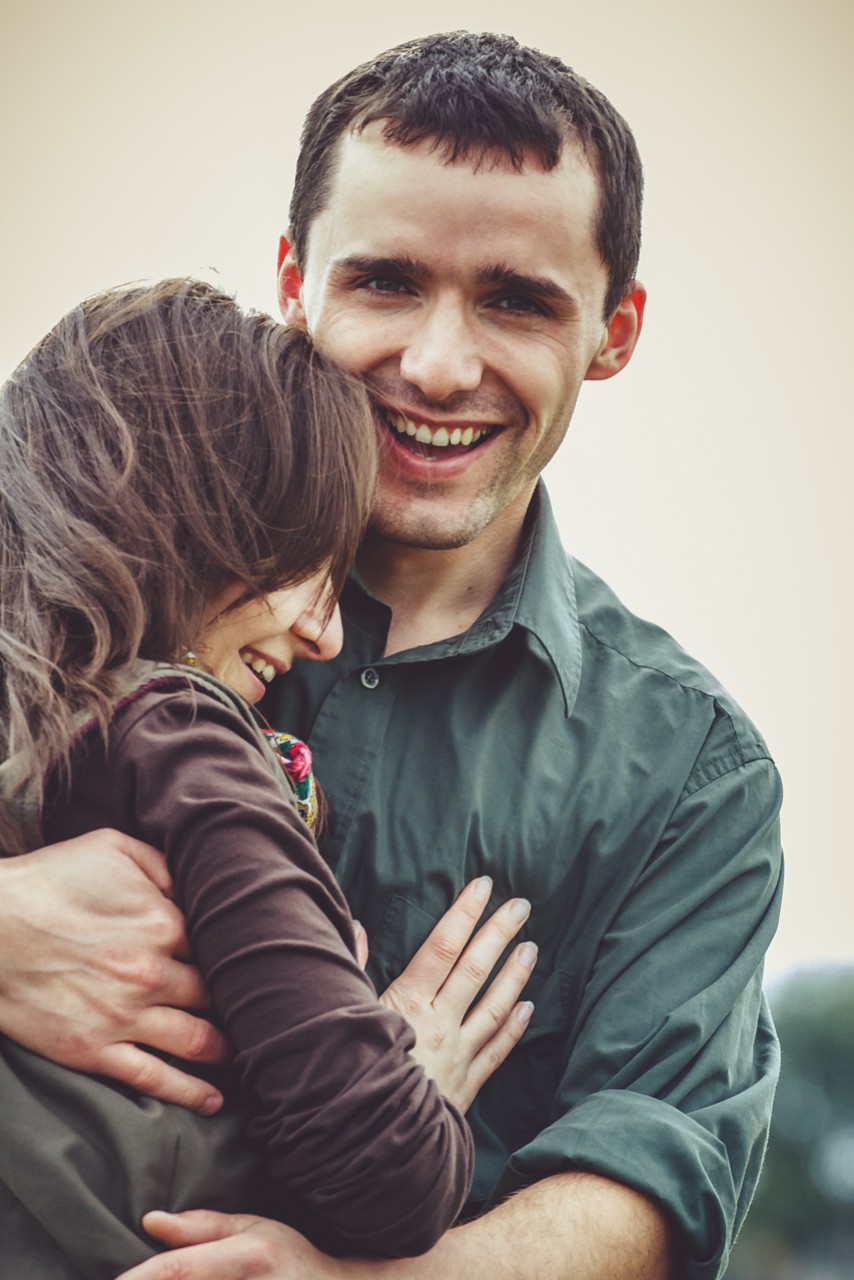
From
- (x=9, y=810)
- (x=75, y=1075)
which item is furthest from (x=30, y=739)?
(x=75, y=1075)

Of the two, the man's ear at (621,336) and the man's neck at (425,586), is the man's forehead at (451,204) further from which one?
the man's neck at (425,586)

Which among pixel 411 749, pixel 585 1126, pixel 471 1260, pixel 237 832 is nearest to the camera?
pixel 237 832

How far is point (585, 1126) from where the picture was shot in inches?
81.2

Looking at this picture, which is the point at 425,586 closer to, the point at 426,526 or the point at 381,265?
the point at 426,526

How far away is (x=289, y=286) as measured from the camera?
279 centimetres

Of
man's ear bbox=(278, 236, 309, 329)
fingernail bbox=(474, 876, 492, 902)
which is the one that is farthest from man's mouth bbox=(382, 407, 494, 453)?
fingernail bbox=(474, 876, 492, 902)

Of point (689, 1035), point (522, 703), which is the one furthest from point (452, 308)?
point (689, 1035)

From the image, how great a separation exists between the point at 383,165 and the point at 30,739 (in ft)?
4.41

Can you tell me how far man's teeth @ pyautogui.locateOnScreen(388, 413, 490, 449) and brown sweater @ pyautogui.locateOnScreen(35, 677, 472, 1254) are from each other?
3.28 feet

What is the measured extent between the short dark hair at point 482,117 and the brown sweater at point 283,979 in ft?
4.25

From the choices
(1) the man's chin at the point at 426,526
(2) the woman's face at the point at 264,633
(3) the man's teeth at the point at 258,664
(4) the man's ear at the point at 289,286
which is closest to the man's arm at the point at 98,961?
(2) the woman's face at the point at 264,633

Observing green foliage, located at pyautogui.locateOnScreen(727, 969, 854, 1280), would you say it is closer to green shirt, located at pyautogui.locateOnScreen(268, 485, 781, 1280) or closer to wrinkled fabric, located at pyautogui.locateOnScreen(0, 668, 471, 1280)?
green shirt, located at pyautogui.locateOnScreen(268, 485, 781, 1280)

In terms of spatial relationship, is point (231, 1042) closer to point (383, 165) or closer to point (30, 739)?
point (30, 739)

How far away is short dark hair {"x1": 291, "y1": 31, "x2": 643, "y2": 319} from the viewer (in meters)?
2.40
